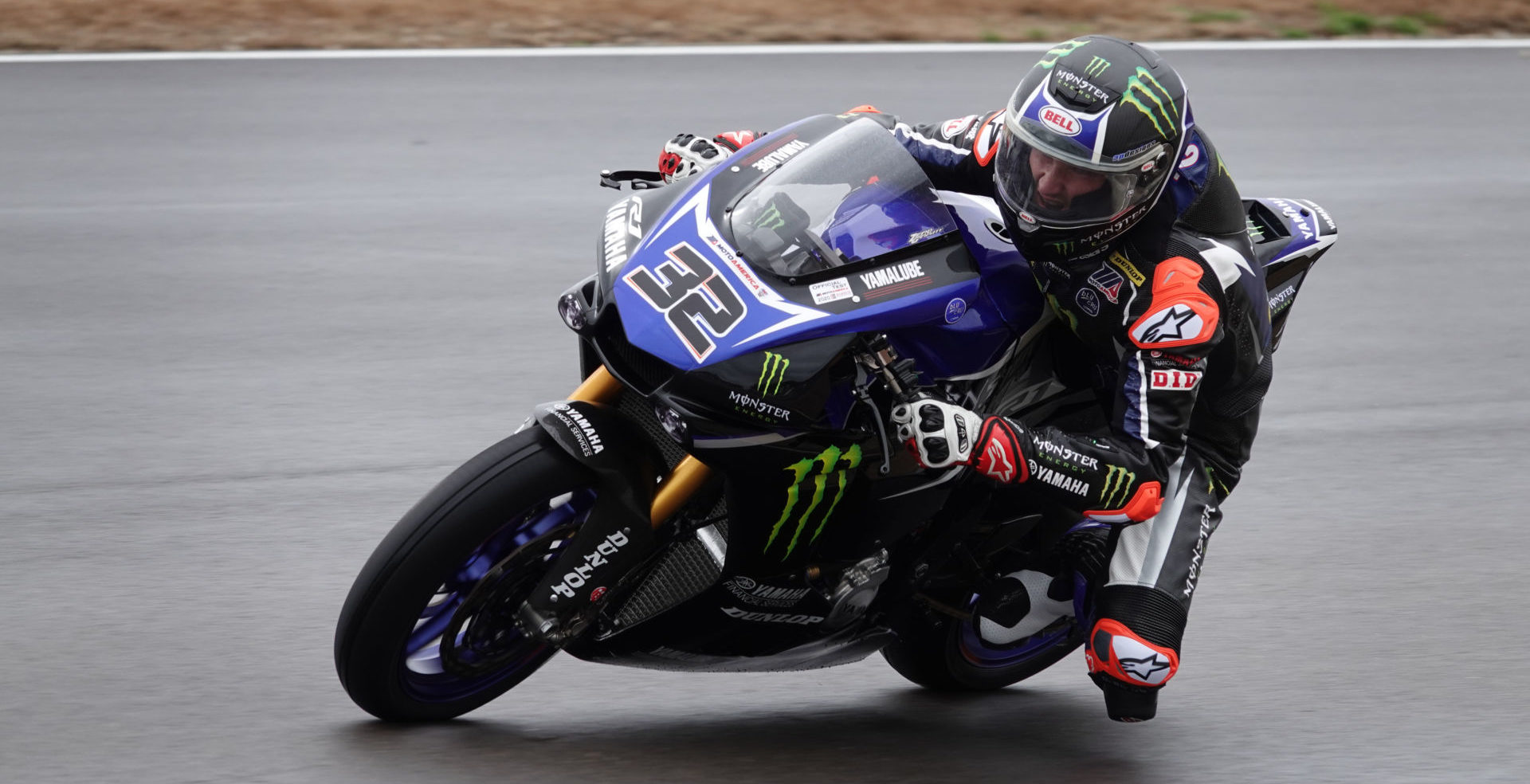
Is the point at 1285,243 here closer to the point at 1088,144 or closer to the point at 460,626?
the point at 1088,144

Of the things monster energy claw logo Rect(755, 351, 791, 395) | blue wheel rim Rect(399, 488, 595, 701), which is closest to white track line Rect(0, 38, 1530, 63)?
blue wheel rim Rect(399, 488, 595, 701)

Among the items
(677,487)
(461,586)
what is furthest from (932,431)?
(461,586)

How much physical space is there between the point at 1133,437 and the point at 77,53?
27.1 ft

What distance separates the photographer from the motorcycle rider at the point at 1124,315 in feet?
11.0

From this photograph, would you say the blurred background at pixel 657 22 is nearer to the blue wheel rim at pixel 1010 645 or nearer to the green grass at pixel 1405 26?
the green grass at pixel 1405 26

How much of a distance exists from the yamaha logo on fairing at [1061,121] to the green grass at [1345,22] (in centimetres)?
890

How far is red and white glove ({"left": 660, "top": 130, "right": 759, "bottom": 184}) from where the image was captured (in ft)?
12.4

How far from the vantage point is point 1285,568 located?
16.4 ft

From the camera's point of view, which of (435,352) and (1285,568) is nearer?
(1285,568)

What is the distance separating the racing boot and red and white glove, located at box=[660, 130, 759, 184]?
1.24 m

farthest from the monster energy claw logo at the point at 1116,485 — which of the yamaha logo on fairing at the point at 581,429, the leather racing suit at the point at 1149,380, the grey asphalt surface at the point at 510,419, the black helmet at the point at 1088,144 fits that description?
the yamaha logo on fairing at the point at 581,429

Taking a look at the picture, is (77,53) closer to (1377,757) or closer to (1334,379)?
(1334,379)

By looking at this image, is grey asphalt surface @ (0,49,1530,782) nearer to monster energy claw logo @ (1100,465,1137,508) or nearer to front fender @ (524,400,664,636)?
front fender @ (524,400,664,636)

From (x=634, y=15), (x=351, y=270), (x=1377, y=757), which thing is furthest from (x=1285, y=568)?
(x=634, y=15)
